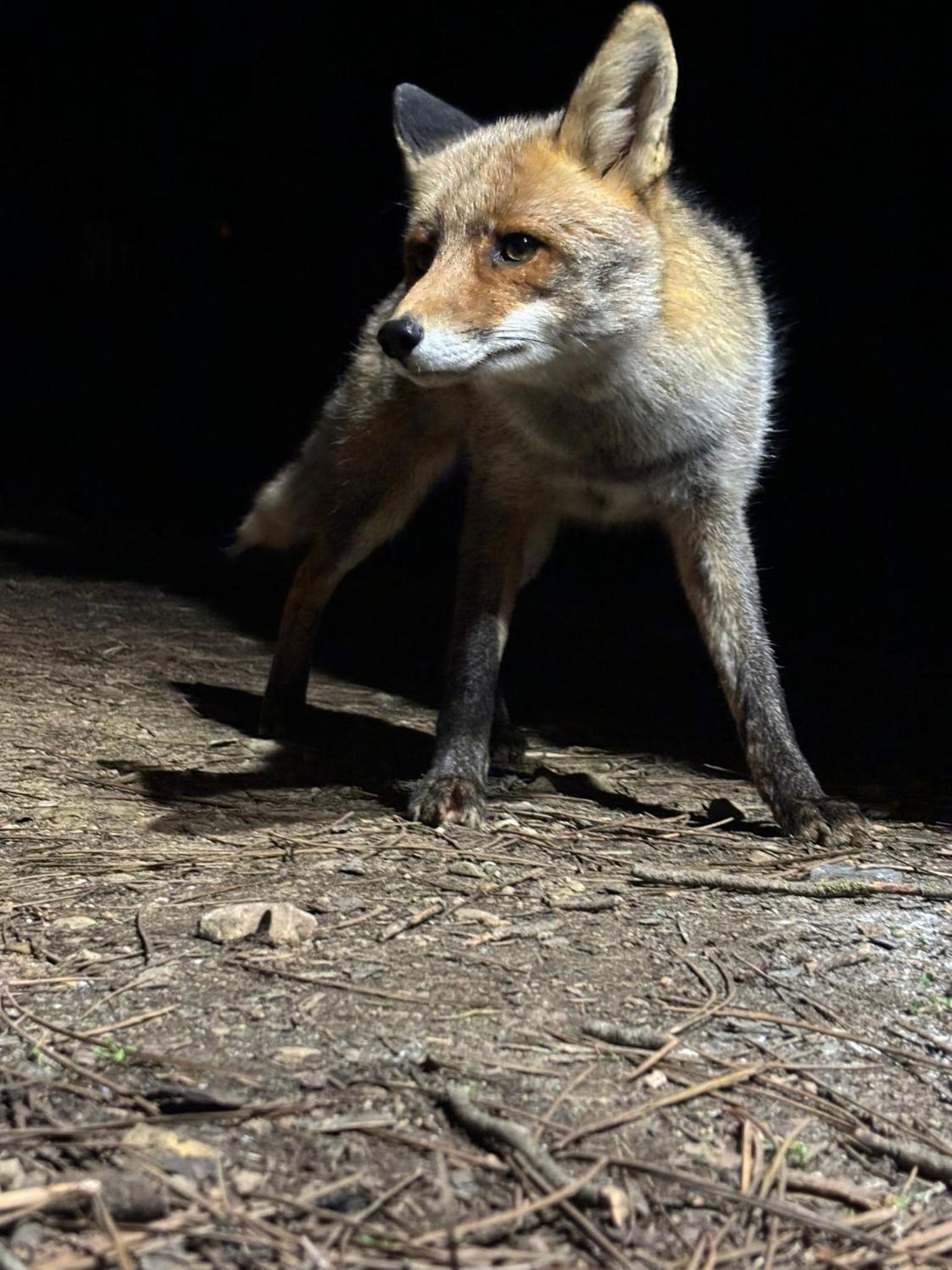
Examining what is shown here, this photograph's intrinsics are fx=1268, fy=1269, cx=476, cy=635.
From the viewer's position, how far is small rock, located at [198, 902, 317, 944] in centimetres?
228

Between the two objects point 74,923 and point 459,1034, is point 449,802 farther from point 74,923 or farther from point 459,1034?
point 459,1034

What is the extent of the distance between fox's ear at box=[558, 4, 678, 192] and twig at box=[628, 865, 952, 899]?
1714 mm

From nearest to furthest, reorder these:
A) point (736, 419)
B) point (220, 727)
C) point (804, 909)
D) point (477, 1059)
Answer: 1. point (477, 1059)
2. point (804, 909)
3. point (736, 419)
4. point (220, 727)

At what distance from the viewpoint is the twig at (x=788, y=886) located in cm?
271

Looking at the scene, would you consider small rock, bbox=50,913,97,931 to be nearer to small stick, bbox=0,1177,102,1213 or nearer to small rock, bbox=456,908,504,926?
small rock, bbox=456,908,504,926

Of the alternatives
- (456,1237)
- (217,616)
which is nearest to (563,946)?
(456,1237)

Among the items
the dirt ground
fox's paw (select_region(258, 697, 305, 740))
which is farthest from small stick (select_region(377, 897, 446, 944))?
fox's paw (select_region(258, 697, 305, 740))

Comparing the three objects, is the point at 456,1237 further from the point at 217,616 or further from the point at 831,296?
the point at 831,296

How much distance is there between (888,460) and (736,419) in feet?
10.6

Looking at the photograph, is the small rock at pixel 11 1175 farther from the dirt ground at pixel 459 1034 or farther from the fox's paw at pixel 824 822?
the fox's paw at pixel 824 822

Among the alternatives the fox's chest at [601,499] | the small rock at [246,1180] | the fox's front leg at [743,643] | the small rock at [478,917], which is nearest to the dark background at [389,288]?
the fox's chest at [601,499]

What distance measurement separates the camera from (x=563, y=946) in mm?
2328

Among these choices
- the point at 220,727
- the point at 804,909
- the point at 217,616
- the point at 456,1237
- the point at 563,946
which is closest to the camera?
the point at 456,1237

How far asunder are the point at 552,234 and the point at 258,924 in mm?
1709
